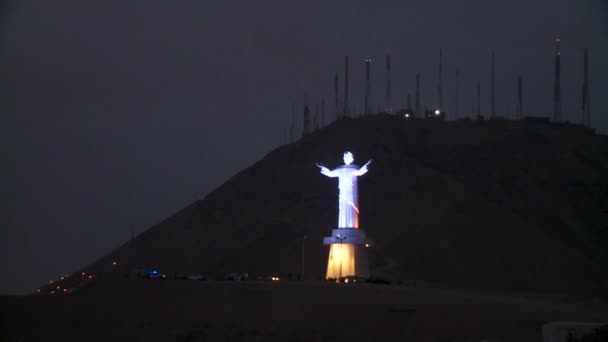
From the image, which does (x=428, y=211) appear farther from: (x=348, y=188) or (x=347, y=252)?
(x=348, y=188)

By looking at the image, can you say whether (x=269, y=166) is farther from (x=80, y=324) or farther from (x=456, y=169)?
(x=80, y=324)

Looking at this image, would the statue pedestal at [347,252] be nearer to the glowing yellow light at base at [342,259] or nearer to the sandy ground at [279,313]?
the glowing yellow light at base at [342,259]

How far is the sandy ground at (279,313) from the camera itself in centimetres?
3834

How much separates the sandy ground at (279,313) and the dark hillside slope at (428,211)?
21.2 meters

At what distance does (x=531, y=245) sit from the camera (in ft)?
261

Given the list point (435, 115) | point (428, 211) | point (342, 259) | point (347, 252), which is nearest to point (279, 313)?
point (347, 252)

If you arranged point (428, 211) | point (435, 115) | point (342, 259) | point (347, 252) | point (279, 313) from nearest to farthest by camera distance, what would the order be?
1. point (279, 313)
2. point (347, 252)
3. point (342, 259)
4. point (428, 211)
5. point (435, 115)

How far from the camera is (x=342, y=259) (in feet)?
181

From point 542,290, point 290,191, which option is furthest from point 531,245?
point 290,191

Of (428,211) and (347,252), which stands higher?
(428,211)

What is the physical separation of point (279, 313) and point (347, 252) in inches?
368

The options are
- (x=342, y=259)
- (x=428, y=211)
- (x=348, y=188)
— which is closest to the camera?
(x=348, y=188)

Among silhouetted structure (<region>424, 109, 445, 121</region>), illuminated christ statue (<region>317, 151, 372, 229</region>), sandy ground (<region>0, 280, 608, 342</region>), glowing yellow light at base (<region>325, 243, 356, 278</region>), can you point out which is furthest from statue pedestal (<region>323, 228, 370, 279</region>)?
silhouetted structure (<region>424, 109, 445, 121</region>)

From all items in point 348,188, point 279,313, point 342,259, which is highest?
point 348,188
